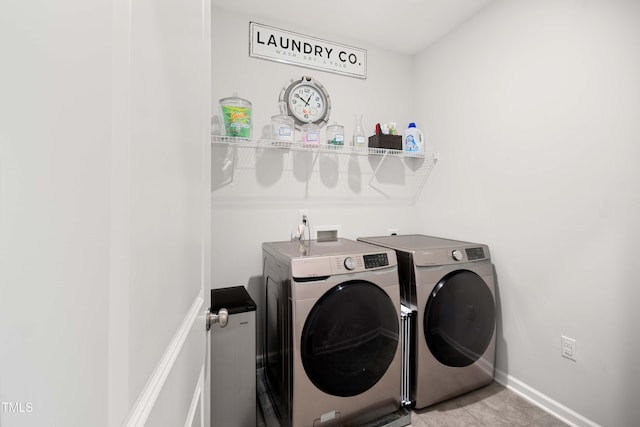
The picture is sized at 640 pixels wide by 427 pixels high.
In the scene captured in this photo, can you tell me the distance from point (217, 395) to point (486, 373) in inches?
66.7

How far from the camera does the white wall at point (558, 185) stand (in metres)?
1.33

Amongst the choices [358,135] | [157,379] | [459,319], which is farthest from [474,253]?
[157,379]

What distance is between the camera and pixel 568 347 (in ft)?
5.00

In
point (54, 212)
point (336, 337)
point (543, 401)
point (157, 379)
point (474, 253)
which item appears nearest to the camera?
point (54, 212)

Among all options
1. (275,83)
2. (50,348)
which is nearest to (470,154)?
(275,83)

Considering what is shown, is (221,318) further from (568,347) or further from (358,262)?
(568,347)

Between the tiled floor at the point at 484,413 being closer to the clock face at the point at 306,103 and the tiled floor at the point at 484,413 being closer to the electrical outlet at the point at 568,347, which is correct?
the electrical outlet at the point at 568,347

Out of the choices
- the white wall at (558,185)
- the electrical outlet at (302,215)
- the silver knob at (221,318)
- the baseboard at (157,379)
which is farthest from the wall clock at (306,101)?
the baseboard at (157,379)

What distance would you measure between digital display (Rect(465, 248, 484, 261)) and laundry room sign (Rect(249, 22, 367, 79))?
1694 mm

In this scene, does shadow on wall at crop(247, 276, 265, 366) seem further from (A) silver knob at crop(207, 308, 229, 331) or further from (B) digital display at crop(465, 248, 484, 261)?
(B) digital display at crop(465, 248, 484, 261)

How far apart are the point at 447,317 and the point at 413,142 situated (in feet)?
4.60

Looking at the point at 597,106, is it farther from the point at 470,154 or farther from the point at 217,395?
the point at 217,395

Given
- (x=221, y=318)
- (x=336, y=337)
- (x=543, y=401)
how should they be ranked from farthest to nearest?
(x=543, y=401) < (x=336, y=337) < (x=221, y=318)

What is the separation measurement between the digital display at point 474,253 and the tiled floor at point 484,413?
89cm
